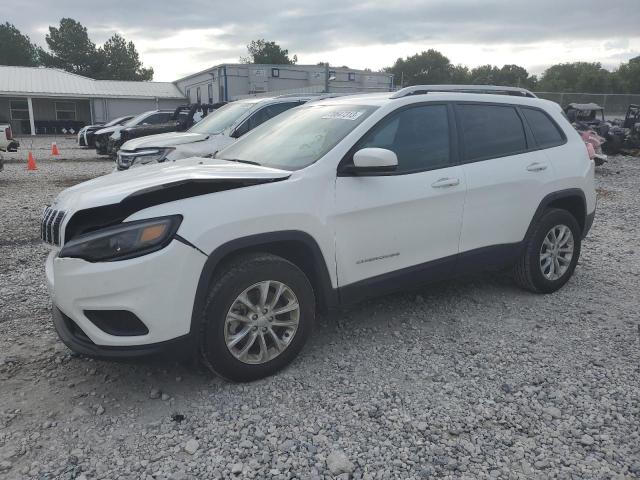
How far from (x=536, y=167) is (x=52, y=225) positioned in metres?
3.80

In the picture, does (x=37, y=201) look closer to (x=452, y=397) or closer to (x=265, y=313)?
(x=265, y=313)

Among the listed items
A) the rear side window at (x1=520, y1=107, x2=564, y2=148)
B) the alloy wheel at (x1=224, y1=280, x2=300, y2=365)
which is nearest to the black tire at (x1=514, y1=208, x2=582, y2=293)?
the rear side window at (x1=520, y1=107, x2=564, y2=148)

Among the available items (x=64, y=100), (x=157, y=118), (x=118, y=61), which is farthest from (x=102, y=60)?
(x=157, y=118)

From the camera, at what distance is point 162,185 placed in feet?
9.61

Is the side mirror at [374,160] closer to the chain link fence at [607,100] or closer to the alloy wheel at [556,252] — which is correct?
the alloy wheel at [556,252]

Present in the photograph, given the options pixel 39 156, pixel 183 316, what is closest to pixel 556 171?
pixel 183 316

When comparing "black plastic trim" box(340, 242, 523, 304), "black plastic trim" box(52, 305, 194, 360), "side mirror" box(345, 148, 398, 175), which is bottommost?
→ "black plastic trim" box(52, 305, 194, 360)

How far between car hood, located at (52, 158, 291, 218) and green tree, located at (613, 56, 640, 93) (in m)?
51.0

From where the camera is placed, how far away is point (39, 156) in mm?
19281

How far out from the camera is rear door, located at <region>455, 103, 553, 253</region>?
13.5 feet

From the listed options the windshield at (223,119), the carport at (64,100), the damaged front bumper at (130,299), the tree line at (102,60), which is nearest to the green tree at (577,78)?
the tree line at (102,60)

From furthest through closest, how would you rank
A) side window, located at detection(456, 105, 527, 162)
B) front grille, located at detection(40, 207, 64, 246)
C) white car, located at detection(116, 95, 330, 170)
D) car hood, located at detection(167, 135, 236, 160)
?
white car, located at detection(116, 95, 330, 170), car hood, located at detection(167, 135, 236, 160), side window, located at detection(456, 105, 527, 162), front grille, located at detection(40, 207, 64, 246)

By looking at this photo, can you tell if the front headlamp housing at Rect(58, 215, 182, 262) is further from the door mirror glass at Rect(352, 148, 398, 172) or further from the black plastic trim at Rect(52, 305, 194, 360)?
the door mirror glass at Rect(352, 148, 398, 172)

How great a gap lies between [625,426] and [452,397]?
0.94 metres
